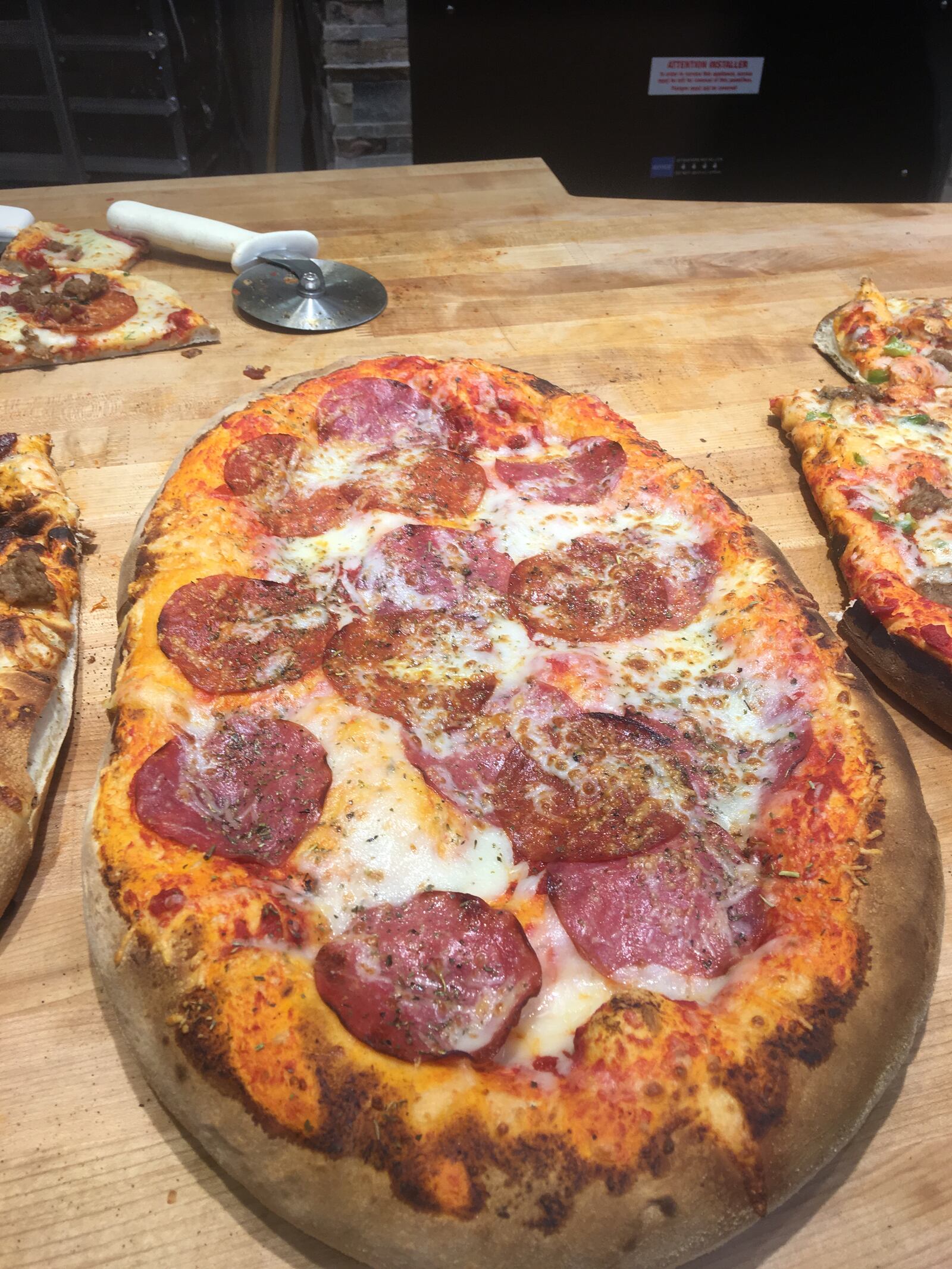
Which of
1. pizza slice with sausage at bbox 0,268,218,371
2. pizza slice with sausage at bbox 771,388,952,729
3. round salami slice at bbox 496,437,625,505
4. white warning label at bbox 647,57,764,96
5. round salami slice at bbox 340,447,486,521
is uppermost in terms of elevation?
white warning label at bbox 647,57,764,96

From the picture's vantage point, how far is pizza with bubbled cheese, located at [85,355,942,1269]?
1741 millimetres

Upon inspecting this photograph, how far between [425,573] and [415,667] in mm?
350

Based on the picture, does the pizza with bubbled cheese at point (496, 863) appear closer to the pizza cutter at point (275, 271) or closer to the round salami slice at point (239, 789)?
the round salami slice at point (239, 789)

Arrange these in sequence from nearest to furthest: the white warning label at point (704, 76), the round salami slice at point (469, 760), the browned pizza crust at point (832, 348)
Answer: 1. the round salami slice at point (469, 760)
2. the browned pizza crust at point (832, 348)
3. the white warning label at point (704, 76)

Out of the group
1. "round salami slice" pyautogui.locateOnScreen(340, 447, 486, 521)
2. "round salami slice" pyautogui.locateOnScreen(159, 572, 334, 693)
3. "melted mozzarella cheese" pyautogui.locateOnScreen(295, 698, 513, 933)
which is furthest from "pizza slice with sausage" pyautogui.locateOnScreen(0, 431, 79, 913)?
"round salami slice" pyautogui.locateOnScreen(340, 447, 486, 521)

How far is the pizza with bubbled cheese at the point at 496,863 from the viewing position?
68.6 inches

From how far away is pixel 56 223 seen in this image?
4980mm

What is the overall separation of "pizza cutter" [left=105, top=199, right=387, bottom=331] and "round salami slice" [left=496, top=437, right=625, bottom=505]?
1.66 meters

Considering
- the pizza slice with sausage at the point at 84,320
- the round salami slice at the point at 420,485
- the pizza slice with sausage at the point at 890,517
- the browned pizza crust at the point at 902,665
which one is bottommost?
the browned pizza crust at the point at 902,665

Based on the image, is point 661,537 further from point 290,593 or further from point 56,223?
point 56,223

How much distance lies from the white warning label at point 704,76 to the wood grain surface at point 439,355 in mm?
1168

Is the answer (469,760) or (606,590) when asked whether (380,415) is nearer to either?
(606,590)

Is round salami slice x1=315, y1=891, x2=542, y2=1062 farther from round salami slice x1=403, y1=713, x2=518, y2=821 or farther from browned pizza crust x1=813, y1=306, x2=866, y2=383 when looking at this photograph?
browned pizza crust x1=813, y1=306, x2=866, y2=383

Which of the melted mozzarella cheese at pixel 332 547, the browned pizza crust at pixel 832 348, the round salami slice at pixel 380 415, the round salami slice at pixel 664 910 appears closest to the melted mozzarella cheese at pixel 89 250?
the round salami slice at pixel 380 415
